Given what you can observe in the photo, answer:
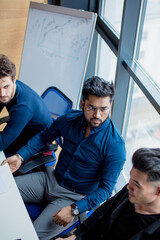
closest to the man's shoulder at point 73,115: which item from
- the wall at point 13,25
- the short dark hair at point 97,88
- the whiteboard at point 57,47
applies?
the short dark hair at point 97,88

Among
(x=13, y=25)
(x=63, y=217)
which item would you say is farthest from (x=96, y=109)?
(x=13, y=25)

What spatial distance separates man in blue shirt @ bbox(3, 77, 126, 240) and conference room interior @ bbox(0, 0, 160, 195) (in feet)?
1.17

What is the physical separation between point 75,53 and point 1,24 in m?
1.16

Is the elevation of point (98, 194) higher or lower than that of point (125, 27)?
lower

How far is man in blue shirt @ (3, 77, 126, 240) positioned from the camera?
169 cm

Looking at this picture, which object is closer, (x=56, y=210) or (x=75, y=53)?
(x=56, y=210)

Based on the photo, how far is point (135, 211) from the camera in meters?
1.38

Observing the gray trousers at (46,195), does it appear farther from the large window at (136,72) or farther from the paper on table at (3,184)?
the large window at (136,72)

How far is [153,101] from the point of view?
5.65 ft

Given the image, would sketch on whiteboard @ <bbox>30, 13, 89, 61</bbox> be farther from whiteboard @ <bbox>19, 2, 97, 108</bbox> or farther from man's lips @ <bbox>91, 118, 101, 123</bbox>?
man's lips @ <bbox>91, 118, 101, 123</bbox>

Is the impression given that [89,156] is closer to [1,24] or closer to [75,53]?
[75,53]

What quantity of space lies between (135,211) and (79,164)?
576 mm

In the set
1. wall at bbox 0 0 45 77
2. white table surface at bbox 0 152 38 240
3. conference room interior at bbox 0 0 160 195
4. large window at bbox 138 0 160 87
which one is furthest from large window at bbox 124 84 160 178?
wall at bbox 0 0 45 77

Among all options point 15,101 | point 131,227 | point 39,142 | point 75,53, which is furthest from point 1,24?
point 131,227
